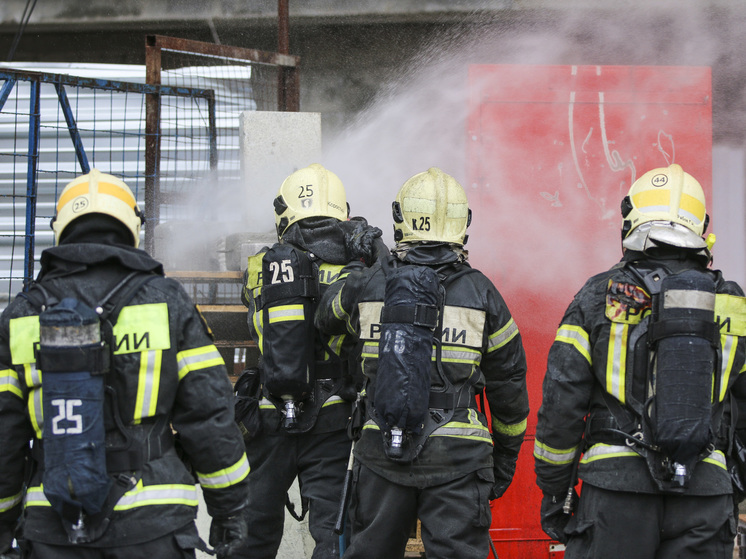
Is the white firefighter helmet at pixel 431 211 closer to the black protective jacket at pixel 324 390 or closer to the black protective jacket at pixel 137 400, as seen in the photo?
the black protective jacket at pixel 324 390

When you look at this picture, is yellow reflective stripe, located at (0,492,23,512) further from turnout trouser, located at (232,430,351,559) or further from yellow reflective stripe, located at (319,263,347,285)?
yellow reflective stripe, located at (319,263,347,285)

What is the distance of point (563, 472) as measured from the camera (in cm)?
321

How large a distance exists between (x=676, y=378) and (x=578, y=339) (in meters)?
0.42

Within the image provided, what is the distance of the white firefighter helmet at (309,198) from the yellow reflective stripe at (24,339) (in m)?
1.82

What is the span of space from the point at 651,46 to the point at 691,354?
4.33 m

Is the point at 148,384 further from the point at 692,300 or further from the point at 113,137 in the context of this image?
the point at 113,137

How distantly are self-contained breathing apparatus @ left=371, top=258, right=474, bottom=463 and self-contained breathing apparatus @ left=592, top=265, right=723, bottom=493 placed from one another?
2.36 ft

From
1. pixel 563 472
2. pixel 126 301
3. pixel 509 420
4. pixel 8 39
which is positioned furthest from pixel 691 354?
pixel 8 39

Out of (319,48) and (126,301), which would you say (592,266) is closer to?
(126,301)

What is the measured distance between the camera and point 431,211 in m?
3.59

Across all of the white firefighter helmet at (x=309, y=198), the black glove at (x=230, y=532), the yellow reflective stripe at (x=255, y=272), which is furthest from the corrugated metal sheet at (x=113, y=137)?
the black glove at (x=230, y=532)

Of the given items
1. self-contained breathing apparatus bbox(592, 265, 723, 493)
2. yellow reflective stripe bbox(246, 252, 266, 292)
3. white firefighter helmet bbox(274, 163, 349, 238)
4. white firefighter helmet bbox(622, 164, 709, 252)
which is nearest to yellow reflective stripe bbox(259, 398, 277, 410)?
yellow reflective stripe bbox(246, 252, 266, 292)

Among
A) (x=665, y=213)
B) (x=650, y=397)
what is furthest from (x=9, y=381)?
(x=665, y=213)

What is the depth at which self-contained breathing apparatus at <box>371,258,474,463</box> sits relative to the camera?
3.18 m
